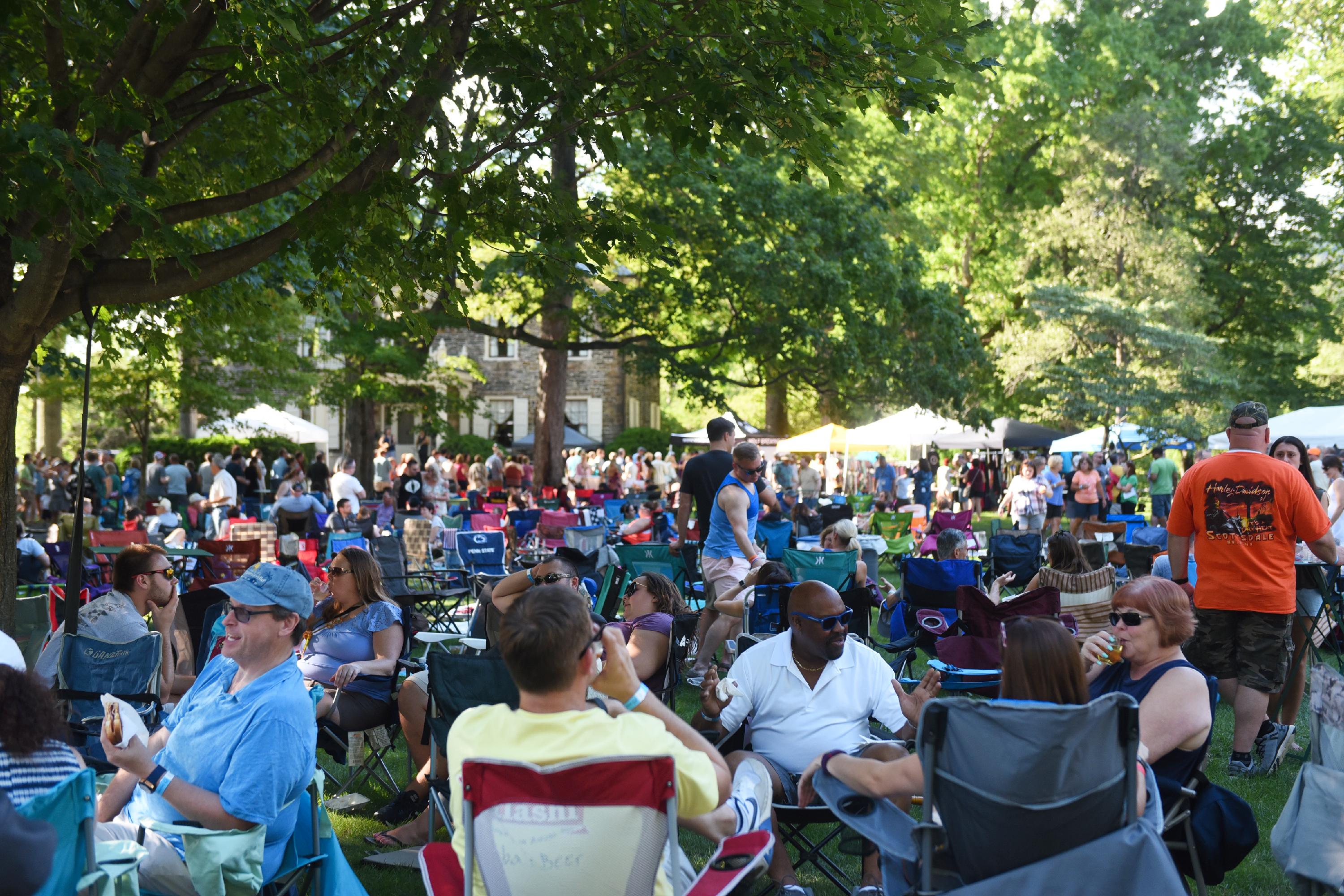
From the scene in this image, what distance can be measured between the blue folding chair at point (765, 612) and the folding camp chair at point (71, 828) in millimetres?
5026

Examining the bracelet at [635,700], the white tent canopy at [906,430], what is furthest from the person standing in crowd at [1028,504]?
the bracelet at [635,700]

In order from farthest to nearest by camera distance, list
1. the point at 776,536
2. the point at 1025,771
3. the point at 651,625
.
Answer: the point at 776,536 < the point at 651,625 < the point at 1025,771

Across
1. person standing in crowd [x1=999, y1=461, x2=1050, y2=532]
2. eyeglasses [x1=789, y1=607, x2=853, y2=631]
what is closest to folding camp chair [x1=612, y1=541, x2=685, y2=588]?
eyeglasses [x1=789, y1=607, x2=853, y2=631]

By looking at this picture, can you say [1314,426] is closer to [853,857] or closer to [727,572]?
[727,572]

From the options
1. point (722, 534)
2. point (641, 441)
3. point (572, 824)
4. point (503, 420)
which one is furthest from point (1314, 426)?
point (503, 420)

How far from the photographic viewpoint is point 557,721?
2725mm

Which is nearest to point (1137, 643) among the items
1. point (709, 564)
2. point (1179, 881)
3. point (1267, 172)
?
point (1179, 881)

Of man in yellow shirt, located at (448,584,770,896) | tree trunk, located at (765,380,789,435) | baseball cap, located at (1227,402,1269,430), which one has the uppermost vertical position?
tree trunk, located at (765,380,789,435)

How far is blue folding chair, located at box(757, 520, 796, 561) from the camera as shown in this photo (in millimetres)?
10930

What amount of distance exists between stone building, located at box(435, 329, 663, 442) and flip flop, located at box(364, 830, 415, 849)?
41.4 meters

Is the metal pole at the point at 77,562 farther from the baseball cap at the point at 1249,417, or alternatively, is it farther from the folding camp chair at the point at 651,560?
the baseball cap at the point at 1249,417

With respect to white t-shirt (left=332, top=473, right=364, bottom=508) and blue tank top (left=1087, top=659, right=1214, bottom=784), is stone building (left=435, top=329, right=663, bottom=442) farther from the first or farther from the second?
blue tank top (left=1087, top=659, right=1214, bottom=784)

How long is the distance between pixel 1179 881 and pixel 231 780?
248 cm

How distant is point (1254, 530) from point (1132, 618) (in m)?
2.23
